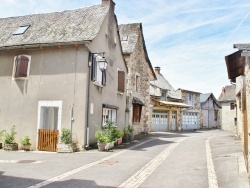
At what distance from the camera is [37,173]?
7508 millimetres

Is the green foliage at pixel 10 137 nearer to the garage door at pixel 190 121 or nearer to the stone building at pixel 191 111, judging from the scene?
Answer: the stone building at pixel 191 111

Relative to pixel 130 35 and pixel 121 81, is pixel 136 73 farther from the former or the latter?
pixel 121 81

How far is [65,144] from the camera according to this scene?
12180 millimetres

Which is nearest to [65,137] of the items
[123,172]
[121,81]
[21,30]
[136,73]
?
[123,172]

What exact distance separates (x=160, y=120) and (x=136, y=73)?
9526 mm

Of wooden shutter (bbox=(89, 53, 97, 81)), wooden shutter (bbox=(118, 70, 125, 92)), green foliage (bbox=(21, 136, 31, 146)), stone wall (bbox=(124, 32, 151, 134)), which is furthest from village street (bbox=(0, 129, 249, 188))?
stone wall (bbox=(124, 32, 151, 134))

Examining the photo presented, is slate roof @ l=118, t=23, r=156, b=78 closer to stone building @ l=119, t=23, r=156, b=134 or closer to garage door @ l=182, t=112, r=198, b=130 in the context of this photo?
stone building @ l=119, t=23, r=156, b=134

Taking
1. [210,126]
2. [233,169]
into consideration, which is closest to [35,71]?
[233,169]

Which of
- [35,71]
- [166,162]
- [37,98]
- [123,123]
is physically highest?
[35,71]

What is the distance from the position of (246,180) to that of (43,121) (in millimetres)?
9921

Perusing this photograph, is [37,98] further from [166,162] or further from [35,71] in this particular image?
Result: [166,162]

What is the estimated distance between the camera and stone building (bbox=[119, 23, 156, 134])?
67.4 ft

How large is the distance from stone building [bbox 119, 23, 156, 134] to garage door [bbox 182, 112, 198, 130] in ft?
36.9

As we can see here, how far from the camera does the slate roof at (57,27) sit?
13406 millimetres
